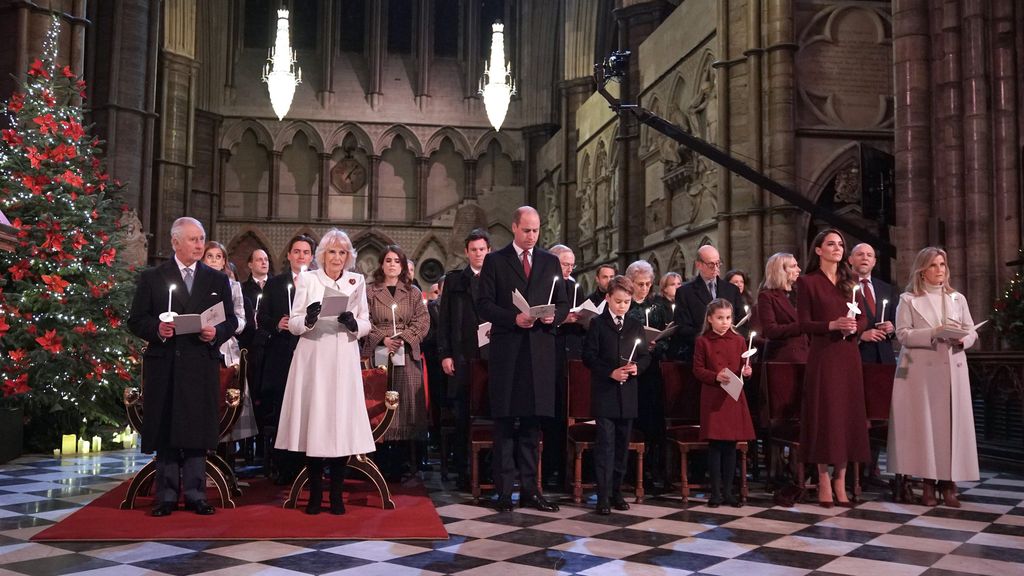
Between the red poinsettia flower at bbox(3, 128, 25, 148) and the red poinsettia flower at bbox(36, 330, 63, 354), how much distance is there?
195 cm

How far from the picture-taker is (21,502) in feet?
19.3

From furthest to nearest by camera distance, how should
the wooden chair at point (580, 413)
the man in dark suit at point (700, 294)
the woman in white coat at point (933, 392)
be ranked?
the man in dark suit at point (700, 294)
the wooden chair at point (580, 413)
the woman in white coat at point (933, 392)

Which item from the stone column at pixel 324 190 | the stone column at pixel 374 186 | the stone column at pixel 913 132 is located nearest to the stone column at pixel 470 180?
the stone column at pixel 374 186

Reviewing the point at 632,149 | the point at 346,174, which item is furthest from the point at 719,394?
the point at 346,174

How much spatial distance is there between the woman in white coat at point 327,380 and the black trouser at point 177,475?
51 centimetres

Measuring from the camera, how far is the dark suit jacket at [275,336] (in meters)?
6.50

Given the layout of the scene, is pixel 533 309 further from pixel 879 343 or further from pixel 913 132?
pixel 913 132

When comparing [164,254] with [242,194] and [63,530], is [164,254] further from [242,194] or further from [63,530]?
[63,530]

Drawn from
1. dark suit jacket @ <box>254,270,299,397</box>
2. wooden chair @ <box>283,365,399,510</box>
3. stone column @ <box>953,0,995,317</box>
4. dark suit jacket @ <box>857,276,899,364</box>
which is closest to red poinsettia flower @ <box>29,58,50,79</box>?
dark suit jacket @ <box>254,270,299,397</box>

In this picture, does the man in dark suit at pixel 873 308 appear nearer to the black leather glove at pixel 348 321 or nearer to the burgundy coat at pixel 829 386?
the burgundy coat at pixel 829 386

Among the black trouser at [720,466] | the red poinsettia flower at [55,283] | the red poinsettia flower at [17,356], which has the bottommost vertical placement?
the black trouser at [720,466]

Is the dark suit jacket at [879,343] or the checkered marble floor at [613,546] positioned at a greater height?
the dark suit jacket at [879,343]

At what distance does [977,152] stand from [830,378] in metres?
5.71

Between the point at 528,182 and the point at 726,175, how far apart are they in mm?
15706
